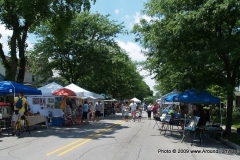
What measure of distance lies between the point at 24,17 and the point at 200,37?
11.0 meters

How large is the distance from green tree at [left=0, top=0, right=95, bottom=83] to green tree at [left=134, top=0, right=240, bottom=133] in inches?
232

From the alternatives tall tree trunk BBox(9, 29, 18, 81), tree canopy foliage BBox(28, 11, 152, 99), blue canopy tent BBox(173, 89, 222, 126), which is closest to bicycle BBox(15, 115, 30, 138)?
tall tree trunk BBox(9, 29, 18, 81)

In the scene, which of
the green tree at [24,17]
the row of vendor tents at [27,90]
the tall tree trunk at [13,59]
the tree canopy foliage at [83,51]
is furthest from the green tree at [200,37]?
the tree canopy foliage at [83,51]

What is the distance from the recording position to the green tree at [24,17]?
18.8 metres

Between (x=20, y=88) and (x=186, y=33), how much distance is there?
9.80 m

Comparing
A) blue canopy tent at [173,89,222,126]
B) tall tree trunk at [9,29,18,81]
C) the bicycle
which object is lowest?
the bicycle

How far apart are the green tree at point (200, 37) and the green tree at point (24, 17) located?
589 centimetres

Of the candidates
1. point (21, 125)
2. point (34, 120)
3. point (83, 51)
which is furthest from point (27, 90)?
point (83, 51)

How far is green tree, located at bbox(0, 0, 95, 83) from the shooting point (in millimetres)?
18781

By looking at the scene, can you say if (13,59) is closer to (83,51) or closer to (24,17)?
(24,17)

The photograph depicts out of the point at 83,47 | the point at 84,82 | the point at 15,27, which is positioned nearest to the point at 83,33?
the point at 83,47

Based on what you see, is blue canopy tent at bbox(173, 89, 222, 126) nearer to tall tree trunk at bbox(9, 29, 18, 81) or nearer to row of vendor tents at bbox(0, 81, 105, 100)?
row of vendor tents at bbox(0, 81, 105, 100)

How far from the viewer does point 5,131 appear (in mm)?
16500

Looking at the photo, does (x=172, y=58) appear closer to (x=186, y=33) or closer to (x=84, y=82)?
(x=186, y=33)
